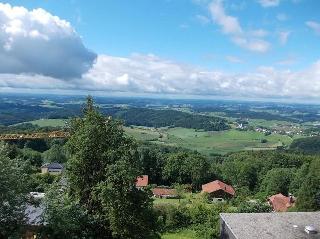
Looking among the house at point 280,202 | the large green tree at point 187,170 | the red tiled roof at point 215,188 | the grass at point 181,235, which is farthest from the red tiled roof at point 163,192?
the grass at point 181,235

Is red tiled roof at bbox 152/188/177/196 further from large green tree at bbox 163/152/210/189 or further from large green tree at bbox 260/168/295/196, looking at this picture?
large green tree at bbox 260/168/295/196

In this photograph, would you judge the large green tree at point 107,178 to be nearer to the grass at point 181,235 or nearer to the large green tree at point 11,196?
the large green tree at point 11,196

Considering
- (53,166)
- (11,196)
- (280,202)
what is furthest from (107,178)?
(53,166)

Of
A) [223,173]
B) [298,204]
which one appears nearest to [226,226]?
[298,204]

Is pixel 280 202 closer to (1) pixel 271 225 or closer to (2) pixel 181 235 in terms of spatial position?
(2) pixel 181 235

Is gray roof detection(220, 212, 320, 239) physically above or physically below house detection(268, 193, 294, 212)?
above

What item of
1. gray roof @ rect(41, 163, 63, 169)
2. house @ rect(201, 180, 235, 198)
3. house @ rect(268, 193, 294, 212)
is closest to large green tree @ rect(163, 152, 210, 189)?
house @ rect(201, 180, 235, 198)
